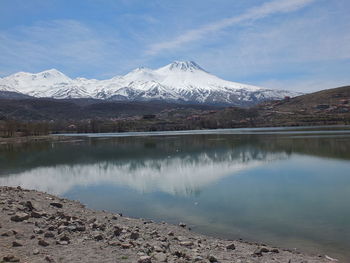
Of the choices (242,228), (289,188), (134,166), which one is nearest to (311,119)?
(134,166)

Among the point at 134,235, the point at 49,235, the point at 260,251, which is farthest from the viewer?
the point at 134,235

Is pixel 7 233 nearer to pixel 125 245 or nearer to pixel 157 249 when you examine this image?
pixel 125 245

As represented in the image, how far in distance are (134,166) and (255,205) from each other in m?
27.6

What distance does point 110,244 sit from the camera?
44.3 ft

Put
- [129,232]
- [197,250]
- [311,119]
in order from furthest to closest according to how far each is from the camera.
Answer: [311,119], [129,232], [197,250]

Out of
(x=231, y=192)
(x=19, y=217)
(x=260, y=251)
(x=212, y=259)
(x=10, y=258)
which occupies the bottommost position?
(x=231, y=192)

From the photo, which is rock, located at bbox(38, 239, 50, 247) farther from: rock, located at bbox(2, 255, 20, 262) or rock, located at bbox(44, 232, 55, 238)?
rock, located at bbox(2, 255, 20, 262)

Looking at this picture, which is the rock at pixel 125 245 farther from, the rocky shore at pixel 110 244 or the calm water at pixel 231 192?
the calm water at pixel 231 192

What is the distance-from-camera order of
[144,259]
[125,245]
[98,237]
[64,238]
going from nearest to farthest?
[144,259]
[125,245]
[64,238]
[98,237]

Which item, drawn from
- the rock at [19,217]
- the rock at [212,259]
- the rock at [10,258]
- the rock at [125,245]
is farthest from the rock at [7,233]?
the rock at [212,259]

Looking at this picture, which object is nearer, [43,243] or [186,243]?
[43,243]

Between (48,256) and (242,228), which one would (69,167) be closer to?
(242,228)

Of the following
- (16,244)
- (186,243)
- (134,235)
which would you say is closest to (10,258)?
(16,244)

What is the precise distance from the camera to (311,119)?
193 metres
